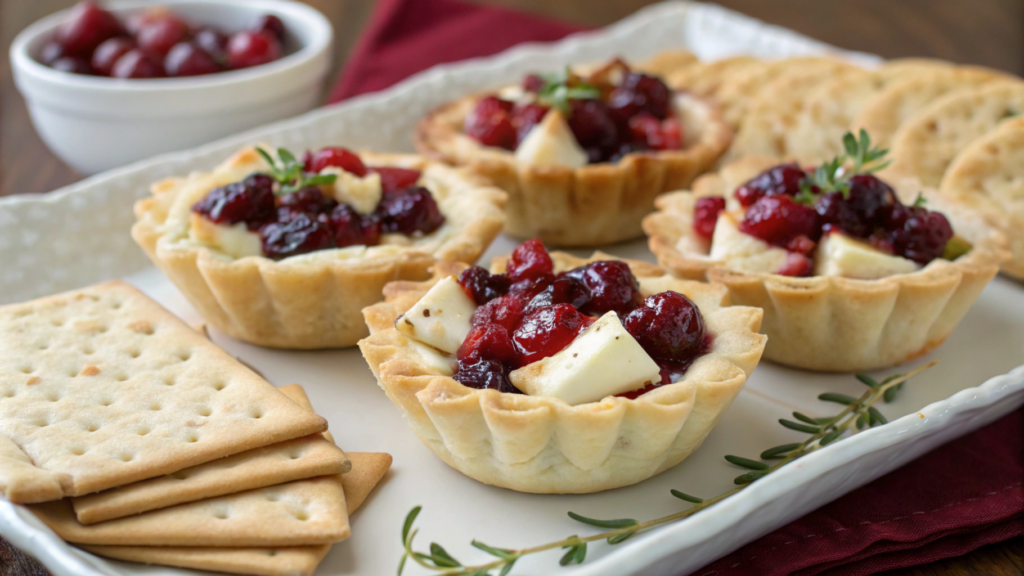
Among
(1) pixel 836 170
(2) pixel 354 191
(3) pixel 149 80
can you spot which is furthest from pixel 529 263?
(3) pixel 149 80

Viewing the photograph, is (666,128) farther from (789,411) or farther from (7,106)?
(7,106)

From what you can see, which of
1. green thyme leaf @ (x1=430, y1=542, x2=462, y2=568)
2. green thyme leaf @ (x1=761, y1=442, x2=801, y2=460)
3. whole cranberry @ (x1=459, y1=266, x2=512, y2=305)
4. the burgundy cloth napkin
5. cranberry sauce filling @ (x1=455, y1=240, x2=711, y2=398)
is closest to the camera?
green thyme leaf @ (x1=430, y1=542, x2=462, y2=568)

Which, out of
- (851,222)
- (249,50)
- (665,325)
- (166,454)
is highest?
(851,222)

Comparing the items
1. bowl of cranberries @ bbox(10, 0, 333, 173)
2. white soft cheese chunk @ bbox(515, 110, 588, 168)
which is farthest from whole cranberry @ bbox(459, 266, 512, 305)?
bowl of cranberries @ bbox(10, 0, 333, 173)

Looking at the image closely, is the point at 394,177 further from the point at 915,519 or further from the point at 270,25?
the point at 915,519

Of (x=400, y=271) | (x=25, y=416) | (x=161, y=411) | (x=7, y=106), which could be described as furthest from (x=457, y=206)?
(x=7, y=106)

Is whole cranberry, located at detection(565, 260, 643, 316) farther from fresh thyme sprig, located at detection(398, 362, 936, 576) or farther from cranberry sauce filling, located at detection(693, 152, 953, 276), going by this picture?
cranberry sauce filling, located at detection(693, 152, 953, 276)
